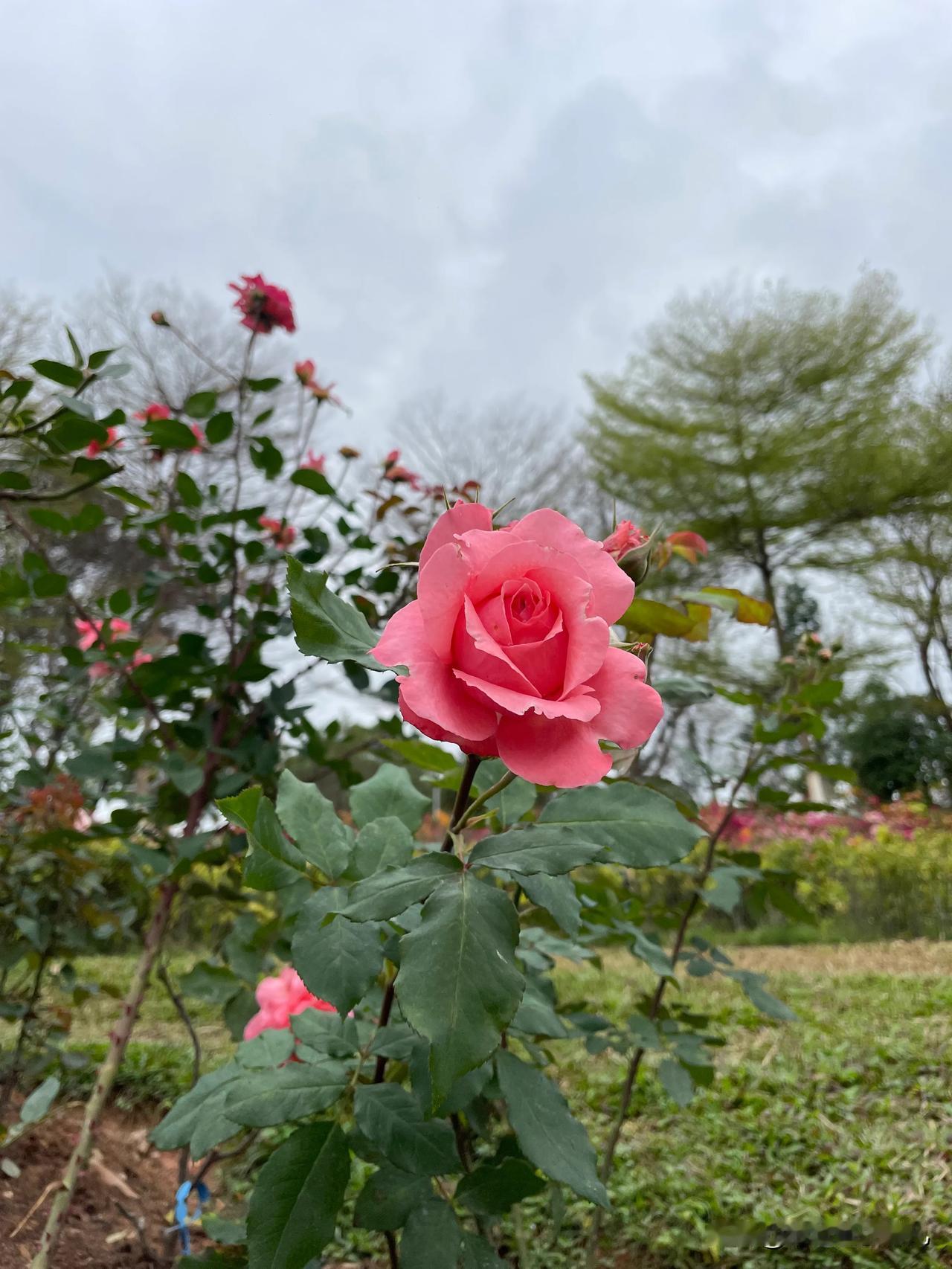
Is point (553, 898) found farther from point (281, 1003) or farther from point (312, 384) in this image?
point (312, 384)

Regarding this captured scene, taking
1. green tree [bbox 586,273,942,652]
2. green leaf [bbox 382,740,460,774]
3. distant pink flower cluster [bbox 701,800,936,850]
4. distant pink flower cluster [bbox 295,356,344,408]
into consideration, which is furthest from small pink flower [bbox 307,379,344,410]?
green tree [bbox 586,273,942,652]

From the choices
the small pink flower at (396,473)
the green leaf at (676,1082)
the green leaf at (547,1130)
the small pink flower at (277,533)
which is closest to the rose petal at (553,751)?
the green leaf at (547,1130)

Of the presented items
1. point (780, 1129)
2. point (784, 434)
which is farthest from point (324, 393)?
point (784, 434)

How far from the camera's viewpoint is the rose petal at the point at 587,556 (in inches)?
16.9

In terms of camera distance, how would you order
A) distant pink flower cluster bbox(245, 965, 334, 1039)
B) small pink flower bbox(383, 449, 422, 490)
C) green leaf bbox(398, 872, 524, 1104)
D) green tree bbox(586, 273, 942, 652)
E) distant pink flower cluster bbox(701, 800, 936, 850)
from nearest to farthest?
green leaf bbox(398, 872, 524, 1104), distant pink flower cluster bbox(245, 965, 334, 1039), small pink flower bbox(383, 449, 422, 490), distant pink flower cluster bbox(701, 800, 936, 850), green tree bbox(586, 273, 942, 652)

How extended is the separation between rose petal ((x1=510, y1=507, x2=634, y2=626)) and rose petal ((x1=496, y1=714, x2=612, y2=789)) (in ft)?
0.26

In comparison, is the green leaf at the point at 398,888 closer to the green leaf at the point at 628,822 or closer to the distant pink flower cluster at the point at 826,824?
the green leaf at the point at 628,822

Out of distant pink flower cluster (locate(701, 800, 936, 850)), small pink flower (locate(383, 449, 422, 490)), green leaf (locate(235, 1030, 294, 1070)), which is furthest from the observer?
distant pink flower cluster (locate(701, 800, 936, 850))

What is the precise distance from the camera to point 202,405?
113 cm

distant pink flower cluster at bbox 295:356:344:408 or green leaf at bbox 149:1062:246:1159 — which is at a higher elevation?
distant pink flower cluster at bbox 295:356:344:408

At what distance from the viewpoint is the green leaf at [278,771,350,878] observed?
0.55 meters

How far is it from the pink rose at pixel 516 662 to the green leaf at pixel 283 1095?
295 mm

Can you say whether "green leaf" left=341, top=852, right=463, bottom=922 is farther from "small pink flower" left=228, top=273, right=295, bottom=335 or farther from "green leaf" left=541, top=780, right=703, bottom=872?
"small pink flower" left=228, top=273, right=295, bottom=335

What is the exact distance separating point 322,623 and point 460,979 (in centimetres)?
19
